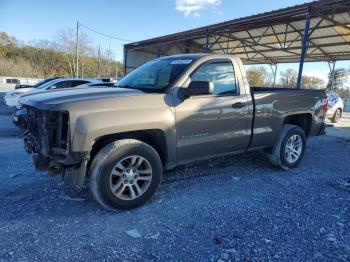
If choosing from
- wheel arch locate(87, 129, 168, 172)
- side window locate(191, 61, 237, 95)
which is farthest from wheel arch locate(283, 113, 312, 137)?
wheel arch locate(87, 129, 168, 172)

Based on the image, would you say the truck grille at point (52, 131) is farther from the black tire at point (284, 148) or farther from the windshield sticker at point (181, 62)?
the black tire at point (284, 148)

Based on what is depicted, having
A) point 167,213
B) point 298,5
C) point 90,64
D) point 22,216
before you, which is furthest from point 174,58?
point 90,64

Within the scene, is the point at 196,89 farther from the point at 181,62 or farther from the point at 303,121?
the point at 303,121

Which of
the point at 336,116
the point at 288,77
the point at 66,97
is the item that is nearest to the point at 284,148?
the point at 66,97

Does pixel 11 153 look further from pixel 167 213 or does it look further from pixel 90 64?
pixel 90 64

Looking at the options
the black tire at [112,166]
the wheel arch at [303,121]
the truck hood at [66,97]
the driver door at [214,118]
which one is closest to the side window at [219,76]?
the driver door at [214,118]

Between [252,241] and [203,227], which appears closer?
[252,241]

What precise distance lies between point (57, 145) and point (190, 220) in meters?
1.75

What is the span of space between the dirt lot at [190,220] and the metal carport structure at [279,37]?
31.2 ft

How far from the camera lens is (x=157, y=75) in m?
4.68

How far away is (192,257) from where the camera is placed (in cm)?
296

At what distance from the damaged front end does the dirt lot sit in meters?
0.53

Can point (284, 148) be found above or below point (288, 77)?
below

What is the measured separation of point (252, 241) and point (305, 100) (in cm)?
359
